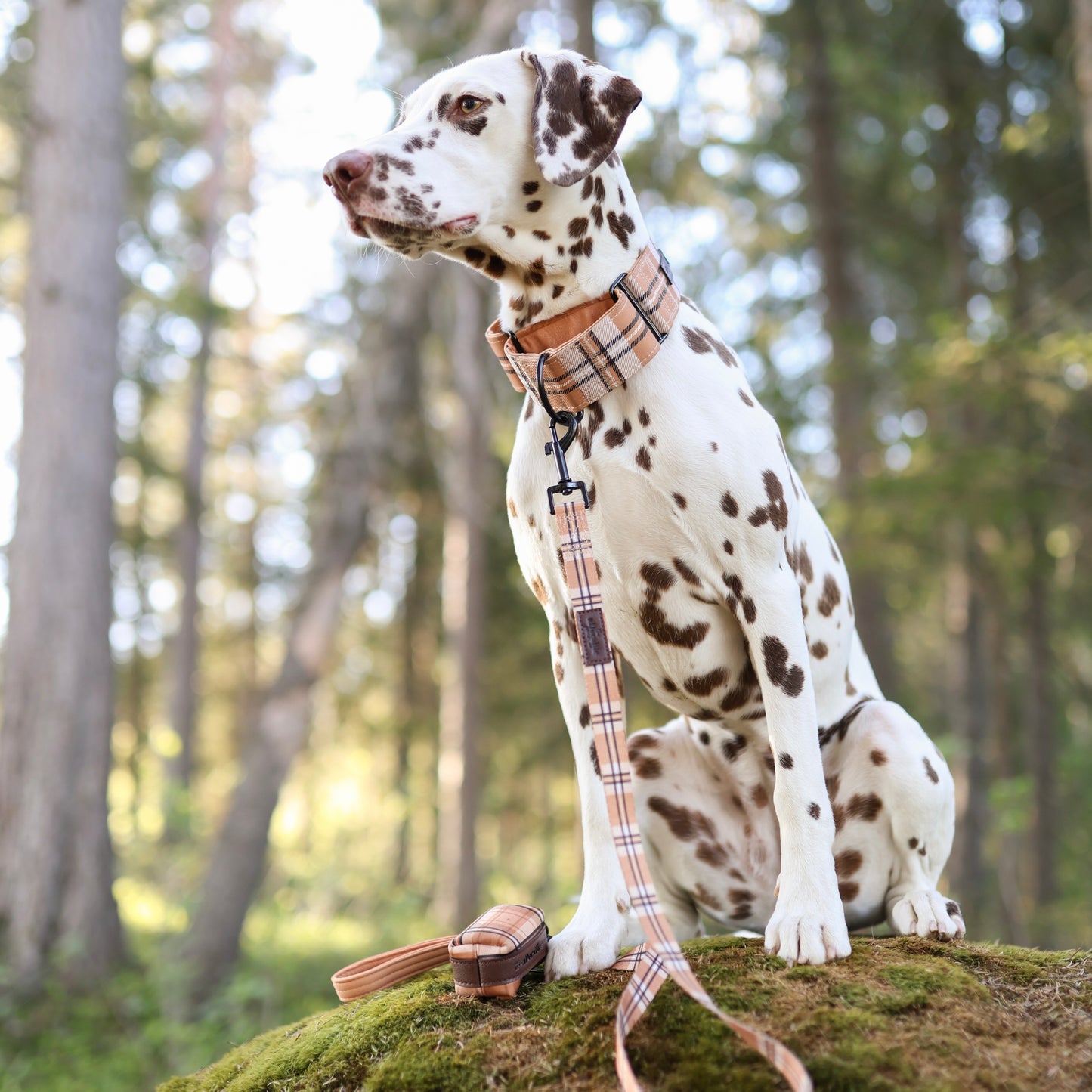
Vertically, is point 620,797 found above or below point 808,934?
above

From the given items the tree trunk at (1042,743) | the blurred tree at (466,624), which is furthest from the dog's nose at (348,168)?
the tree trunk at (1042,743)

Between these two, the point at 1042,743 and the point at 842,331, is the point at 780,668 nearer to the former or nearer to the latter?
the point at 842,331

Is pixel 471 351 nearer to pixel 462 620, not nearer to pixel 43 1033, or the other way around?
pixel 462 620

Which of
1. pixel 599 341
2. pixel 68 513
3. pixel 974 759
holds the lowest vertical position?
pixel 974 759

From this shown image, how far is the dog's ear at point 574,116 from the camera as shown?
2590 mm

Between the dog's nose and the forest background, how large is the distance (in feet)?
1.50

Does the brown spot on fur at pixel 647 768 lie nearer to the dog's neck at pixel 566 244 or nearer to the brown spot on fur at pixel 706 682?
the brown spot on fur at pixel 706 682

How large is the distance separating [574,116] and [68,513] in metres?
6.91

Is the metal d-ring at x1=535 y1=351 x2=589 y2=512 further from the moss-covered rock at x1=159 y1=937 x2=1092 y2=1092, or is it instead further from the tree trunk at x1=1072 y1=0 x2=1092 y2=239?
the tree trunk at x1=1072 y1=0 x2=1092 y2=239

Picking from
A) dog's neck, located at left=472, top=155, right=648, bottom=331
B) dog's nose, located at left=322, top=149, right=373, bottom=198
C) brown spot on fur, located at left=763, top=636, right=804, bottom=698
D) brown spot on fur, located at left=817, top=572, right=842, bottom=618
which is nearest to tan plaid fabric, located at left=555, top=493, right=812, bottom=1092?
brown spot on fur, located at left=763, top=636, right=804, bottom=698

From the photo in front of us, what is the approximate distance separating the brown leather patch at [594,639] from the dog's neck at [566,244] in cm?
86

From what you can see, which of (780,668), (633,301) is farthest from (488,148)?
(780,668)

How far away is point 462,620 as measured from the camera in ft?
41.6

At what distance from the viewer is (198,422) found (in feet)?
62.0
